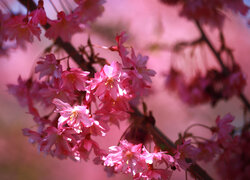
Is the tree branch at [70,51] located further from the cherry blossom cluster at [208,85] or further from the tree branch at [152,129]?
the cherry blossom cluster at [208,85]

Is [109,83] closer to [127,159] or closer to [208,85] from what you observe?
[127,159]

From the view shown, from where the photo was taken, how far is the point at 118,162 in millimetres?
655

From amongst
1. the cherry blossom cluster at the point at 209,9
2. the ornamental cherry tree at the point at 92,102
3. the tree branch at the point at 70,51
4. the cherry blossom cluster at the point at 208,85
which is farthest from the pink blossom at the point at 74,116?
the cherry blossom cluster at the point at 208,85

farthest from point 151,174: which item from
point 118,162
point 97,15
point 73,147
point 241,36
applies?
point 241,36

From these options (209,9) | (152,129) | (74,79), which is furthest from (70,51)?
(209,9)

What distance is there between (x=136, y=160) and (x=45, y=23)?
Result: 0.39 metres

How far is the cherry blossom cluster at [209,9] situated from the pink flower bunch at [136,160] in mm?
730

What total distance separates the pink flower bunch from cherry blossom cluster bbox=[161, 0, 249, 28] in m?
0.73

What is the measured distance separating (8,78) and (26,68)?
142mm

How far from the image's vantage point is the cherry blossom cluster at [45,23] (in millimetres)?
704

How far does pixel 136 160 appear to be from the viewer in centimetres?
64

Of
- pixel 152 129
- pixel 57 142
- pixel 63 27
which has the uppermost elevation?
pixel 63 27

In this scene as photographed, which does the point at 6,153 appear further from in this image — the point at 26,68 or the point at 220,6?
the point at 220,6

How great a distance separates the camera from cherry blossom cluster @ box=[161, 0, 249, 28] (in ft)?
3.81
